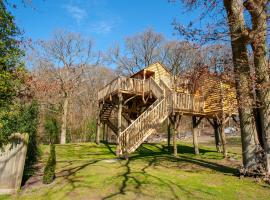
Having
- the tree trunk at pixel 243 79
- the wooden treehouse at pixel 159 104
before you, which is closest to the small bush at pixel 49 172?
the wooden treehouse at pixel 159 104

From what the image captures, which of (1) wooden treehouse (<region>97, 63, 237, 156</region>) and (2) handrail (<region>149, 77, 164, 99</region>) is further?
(2) handrail (<region>149, 77, 164, 99</region>)

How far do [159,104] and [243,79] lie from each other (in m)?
6.82

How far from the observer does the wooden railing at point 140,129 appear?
1494cm

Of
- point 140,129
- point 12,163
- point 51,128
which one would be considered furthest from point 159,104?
point 51,128

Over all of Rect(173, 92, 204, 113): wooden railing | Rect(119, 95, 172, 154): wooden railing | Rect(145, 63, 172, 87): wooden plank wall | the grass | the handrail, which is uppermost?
Rect(145, 63, 172, 87): wooden plank wall

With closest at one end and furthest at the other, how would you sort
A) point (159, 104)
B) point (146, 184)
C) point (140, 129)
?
point (146, 184) → point (140, 129) → point (159, 104)

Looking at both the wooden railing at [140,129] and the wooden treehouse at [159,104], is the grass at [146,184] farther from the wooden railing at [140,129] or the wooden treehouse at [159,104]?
the wooden treehouse at [159,104]

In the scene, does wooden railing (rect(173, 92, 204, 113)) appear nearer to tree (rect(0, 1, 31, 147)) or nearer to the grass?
the grass

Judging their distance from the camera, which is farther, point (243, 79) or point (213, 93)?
point (213, 93)

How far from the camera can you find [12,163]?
9.80 meters

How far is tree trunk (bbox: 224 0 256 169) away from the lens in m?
9.73

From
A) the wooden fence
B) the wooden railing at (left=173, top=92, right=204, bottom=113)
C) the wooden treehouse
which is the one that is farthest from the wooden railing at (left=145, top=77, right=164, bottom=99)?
the wooden fence

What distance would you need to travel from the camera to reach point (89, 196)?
8.10m

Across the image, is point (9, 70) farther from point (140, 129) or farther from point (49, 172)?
point (140, 129)
